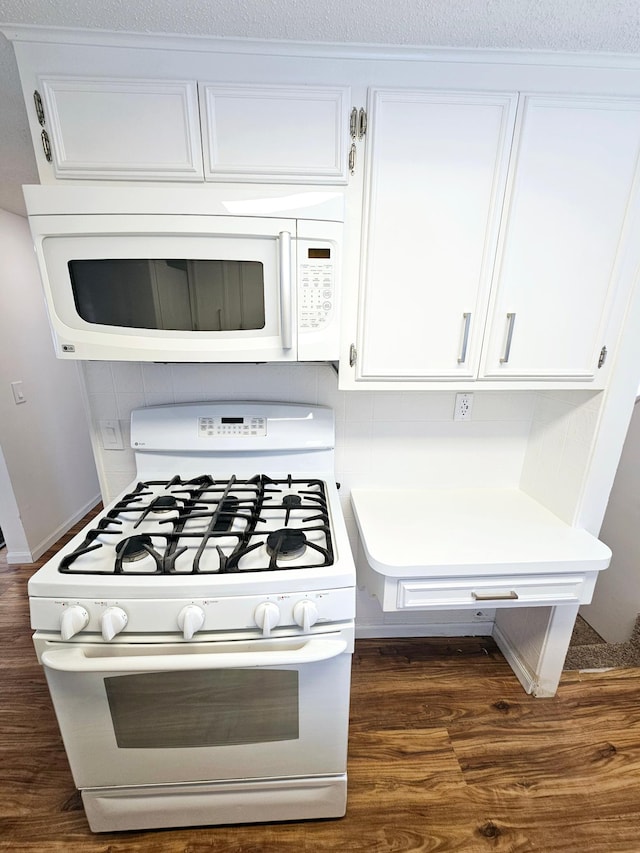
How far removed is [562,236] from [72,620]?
1.69 m

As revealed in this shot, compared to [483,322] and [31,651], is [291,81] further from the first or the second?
[31,651]

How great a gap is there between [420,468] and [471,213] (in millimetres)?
969

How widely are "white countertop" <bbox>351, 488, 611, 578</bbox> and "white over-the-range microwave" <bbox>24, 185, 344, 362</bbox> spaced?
0.64m

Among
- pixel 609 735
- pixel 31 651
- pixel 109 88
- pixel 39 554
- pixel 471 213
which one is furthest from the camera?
pixel 39 554

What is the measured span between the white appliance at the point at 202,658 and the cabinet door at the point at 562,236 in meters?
0.86

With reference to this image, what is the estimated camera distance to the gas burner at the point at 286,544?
0.97m

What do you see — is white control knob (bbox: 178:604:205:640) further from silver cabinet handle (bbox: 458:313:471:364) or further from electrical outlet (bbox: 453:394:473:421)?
electrical outlet (bbox: 453:394:473:421)

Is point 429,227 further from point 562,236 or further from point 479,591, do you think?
point 479,591

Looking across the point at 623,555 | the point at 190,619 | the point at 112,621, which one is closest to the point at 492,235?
the point at 190,619

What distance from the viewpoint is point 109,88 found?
3.17 feet

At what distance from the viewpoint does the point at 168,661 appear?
84cm

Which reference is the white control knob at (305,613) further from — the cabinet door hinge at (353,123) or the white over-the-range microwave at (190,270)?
the cabinet door hinge at (353,123)

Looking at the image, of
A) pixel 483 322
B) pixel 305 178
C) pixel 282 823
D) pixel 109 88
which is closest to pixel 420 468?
pixel 483 322

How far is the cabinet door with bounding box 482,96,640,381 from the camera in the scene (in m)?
1.04
